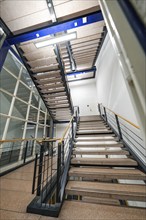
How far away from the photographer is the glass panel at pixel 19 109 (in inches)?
170

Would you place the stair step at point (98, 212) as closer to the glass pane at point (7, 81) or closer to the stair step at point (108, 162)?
the stair step at point (108, 162)

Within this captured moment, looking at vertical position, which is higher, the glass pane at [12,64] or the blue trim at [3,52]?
the glass pane at [12,64]

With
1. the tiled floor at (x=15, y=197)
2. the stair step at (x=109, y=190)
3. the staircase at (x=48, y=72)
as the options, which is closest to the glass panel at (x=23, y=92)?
the staircase at (x=48, y=72)

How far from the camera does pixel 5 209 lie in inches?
64.7

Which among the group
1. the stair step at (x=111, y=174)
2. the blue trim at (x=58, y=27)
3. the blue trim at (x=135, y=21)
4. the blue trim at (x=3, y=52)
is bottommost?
the stair step at (x=111, y=174)

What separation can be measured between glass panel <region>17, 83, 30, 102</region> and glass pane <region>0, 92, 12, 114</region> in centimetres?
62

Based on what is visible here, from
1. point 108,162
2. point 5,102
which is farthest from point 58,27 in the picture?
point 108,162

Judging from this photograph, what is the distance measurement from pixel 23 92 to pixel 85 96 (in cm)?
526

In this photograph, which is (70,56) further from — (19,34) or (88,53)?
(19,34)

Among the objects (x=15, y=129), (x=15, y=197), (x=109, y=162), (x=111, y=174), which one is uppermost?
(x=15, y=129)

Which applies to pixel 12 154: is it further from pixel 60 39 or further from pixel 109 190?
pixel 60 39

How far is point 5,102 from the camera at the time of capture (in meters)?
3.88

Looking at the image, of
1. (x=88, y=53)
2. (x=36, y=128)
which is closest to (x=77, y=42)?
(x=88, y=53)

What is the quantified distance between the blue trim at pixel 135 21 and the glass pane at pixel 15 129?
4420mm
